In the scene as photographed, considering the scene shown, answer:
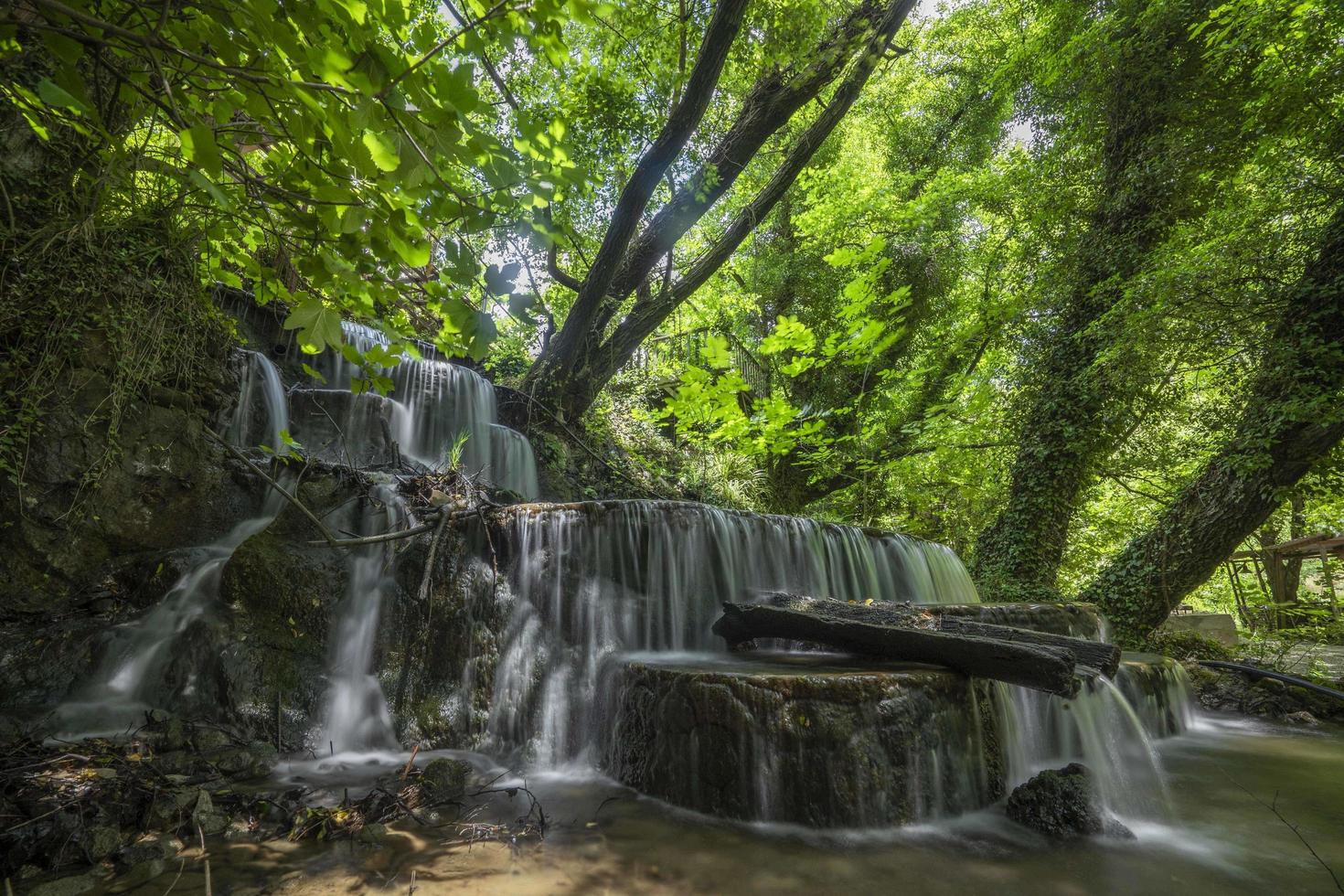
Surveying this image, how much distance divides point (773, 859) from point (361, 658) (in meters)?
3.12

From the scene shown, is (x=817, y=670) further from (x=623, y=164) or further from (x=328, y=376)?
(x=328, y=376)

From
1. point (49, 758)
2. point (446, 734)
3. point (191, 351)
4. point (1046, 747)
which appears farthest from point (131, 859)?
point (1046, 747)

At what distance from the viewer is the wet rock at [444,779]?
2867 mm

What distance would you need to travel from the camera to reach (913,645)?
3402 millimetres

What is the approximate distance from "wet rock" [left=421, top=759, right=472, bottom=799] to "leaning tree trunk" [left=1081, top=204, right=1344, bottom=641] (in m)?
8.55

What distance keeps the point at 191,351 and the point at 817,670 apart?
542cm

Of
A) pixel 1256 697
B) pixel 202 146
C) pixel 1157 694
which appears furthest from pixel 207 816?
pixel 1256 697

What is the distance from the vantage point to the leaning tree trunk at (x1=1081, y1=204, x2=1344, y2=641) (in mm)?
5969

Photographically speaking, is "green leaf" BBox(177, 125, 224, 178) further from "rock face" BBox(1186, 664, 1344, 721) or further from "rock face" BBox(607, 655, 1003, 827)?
"rock face" BBox(1186, 664, 1344, 721)

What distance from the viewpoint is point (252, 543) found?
13.2ft

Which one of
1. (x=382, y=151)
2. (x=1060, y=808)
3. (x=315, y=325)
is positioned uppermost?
(x=382, y=151)

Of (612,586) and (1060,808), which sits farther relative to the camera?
(612,586)

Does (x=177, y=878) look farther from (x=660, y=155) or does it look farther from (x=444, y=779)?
(x=660, y=155)

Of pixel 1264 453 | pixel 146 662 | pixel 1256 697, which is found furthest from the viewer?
pixel 1264 453
